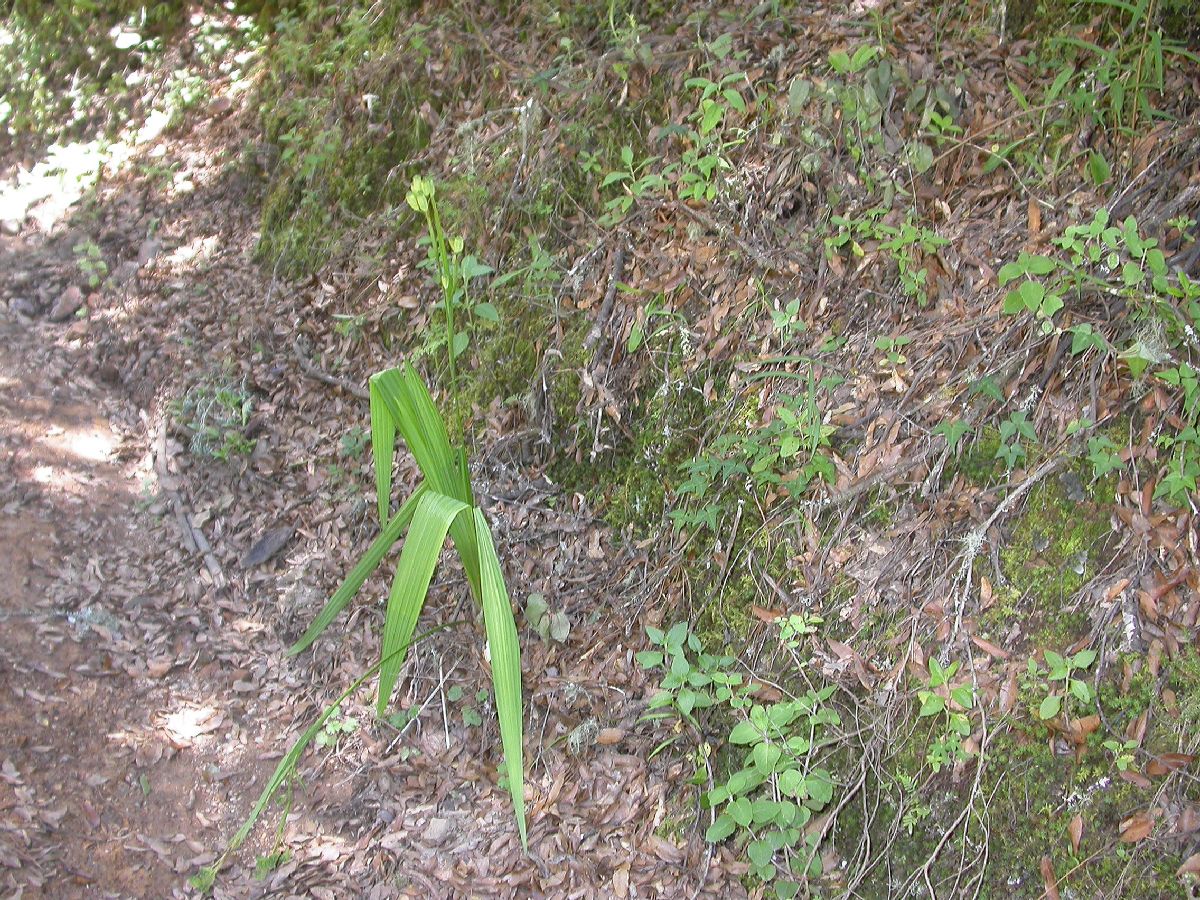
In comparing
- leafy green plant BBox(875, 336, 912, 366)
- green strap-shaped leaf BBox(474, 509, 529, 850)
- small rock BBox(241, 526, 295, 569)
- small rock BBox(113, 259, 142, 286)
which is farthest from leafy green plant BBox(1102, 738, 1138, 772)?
small rock BBox(113, 259, 142, 286)

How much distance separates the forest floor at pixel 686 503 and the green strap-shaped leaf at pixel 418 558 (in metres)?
0.52

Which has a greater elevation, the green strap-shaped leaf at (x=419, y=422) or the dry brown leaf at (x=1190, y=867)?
the green strap-shaped leaf at (x=419, y=422)

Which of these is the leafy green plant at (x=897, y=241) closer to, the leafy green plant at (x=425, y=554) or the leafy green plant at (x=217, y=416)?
the leafy green plant at (x=425, y=554)

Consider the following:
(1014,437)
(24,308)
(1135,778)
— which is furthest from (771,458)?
(24,308)

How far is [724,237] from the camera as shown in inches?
135

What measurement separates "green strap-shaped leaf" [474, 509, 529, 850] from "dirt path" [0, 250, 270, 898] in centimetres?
121

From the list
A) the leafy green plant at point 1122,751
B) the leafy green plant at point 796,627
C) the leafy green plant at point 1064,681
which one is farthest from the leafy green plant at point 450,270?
the leafy green plant at point 1122,751

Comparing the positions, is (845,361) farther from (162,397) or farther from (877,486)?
(162,397)

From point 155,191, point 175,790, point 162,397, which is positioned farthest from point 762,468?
point 155,191

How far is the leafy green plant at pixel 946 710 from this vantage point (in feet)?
7.68

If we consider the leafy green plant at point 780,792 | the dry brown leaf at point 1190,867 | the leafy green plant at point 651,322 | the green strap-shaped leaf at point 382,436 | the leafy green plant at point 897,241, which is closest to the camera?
the dry brown leaf at point 1190,867

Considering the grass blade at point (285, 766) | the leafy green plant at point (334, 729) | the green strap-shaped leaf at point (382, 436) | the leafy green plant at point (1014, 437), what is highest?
the green strap-shaped leaf at point (382, 436)

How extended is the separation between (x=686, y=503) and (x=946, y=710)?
3.51ft

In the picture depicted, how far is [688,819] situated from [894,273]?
186 cm
